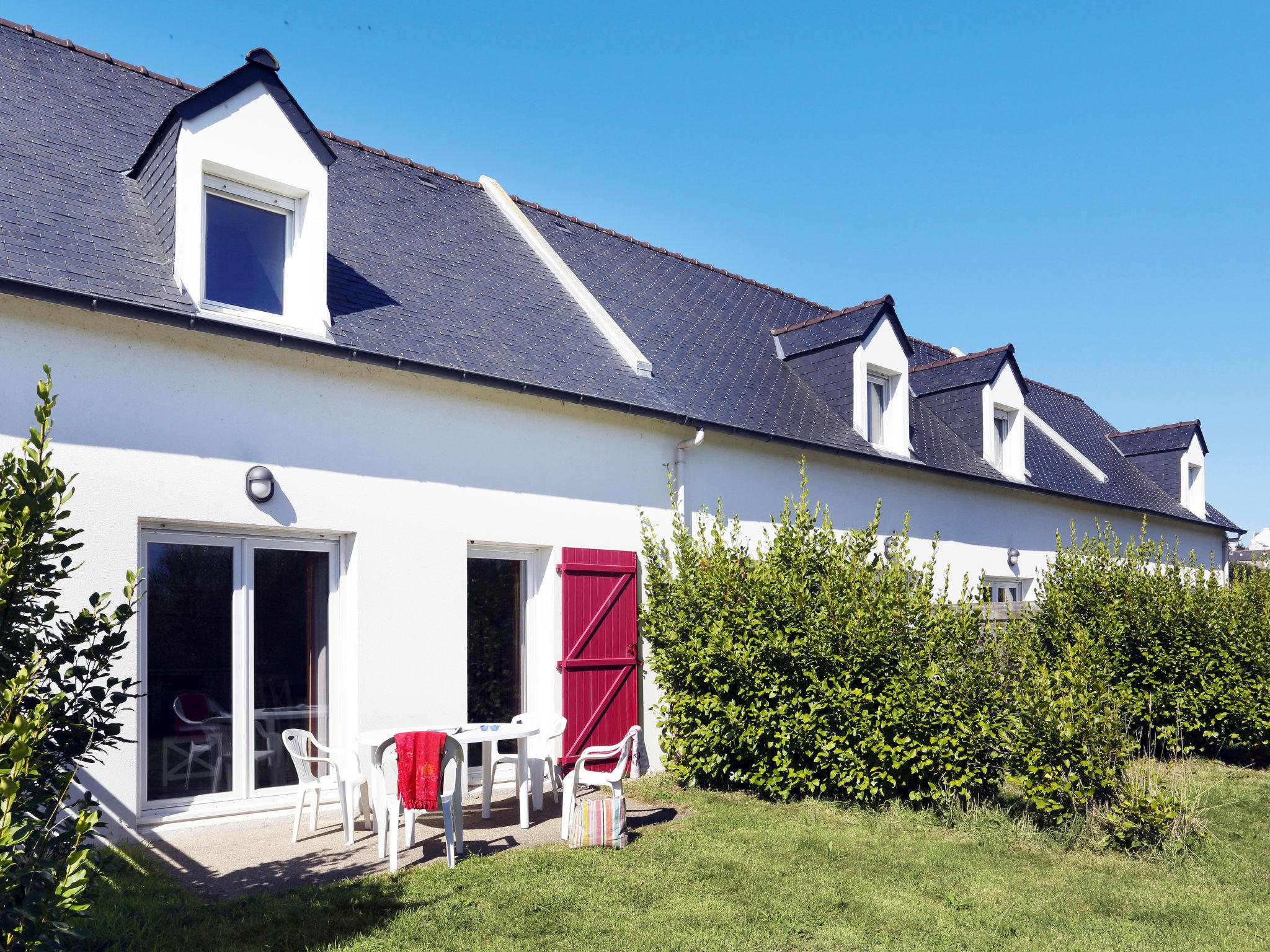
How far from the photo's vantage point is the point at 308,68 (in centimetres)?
955

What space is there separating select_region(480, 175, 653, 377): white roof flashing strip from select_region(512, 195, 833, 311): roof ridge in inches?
11.3

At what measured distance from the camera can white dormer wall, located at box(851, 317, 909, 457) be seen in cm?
1386

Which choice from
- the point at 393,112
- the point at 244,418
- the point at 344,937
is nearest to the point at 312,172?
the point at 244,418

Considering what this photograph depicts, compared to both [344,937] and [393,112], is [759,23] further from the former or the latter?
[344,937]

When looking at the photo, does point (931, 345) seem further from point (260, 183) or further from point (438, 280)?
point (260, 183)

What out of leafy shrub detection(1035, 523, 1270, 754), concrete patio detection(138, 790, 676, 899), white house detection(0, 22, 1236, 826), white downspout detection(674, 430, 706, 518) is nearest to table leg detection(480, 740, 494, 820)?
concrete patio detection(138, 790, 676, 899)

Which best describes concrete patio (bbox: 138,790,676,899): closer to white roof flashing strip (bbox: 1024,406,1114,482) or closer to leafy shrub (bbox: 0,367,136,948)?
leafy shrub (bbox: 0,367,136,948)

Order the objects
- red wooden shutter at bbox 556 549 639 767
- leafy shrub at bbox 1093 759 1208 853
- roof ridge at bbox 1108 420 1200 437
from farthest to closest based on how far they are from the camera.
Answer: roof ridge at bbox 1108 420 1200 437
red wooden shutter at bbox 556 549 639 767
leafy shrub at bbox 1093 759 1208 853

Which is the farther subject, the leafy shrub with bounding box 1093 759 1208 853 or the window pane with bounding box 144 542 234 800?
the window pane with bounding box 144 542 234 800

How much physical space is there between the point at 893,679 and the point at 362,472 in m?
4.80

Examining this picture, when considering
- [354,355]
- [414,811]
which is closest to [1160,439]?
[354,355]

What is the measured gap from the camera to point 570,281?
1254 cm

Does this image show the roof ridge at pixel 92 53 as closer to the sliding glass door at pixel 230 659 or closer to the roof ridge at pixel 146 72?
the roof ridge at pixel 146 72

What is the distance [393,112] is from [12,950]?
10950 mm
